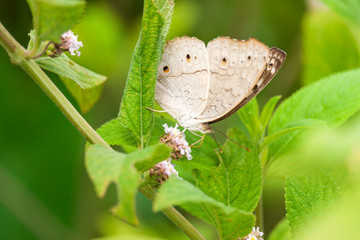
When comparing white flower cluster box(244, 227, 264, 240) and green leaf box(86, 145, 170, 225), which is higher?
green leaf box(86, 145, 170, 225)

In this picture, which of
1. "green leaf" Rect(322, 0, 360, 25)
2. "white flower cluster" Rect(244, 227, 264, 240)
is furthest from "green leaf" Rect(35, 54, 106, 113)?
"green leaf" Rect(322, 0, 360, 25)

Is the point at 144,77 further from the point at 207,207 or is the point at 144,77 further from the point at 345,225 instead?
the point at 345,225

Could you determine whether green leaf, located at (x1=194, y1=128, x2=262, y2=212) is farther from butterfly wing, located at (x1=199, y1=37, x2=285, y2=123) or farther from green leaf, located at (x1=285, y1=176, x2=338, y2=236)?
butterfly wing, located at (x1=199, y1=37, x2=285, y2=123)

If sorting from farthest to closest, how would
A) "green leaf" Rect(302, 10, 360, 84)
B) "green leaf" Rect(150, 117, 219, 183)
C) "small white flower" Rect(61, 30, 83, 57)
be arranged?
1. "green leaf" Rect(302, 10, 360, 84)
2. "green leaf" Rect(150, 117, 219, 183)
3. "small white flower" Rect(61, 30, 83, 57)

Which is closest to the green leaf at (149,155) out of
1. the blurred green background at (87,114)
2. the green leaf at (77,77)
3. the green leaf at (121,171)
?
the green leaf at (121,171)

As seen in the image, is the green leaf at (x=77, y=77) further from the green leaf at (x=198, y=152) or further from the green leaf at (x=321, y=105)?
the green leaf at (x=321, y=105)

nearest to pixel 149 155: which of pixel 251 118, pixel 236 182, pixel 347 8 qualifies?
pixel 236 182
